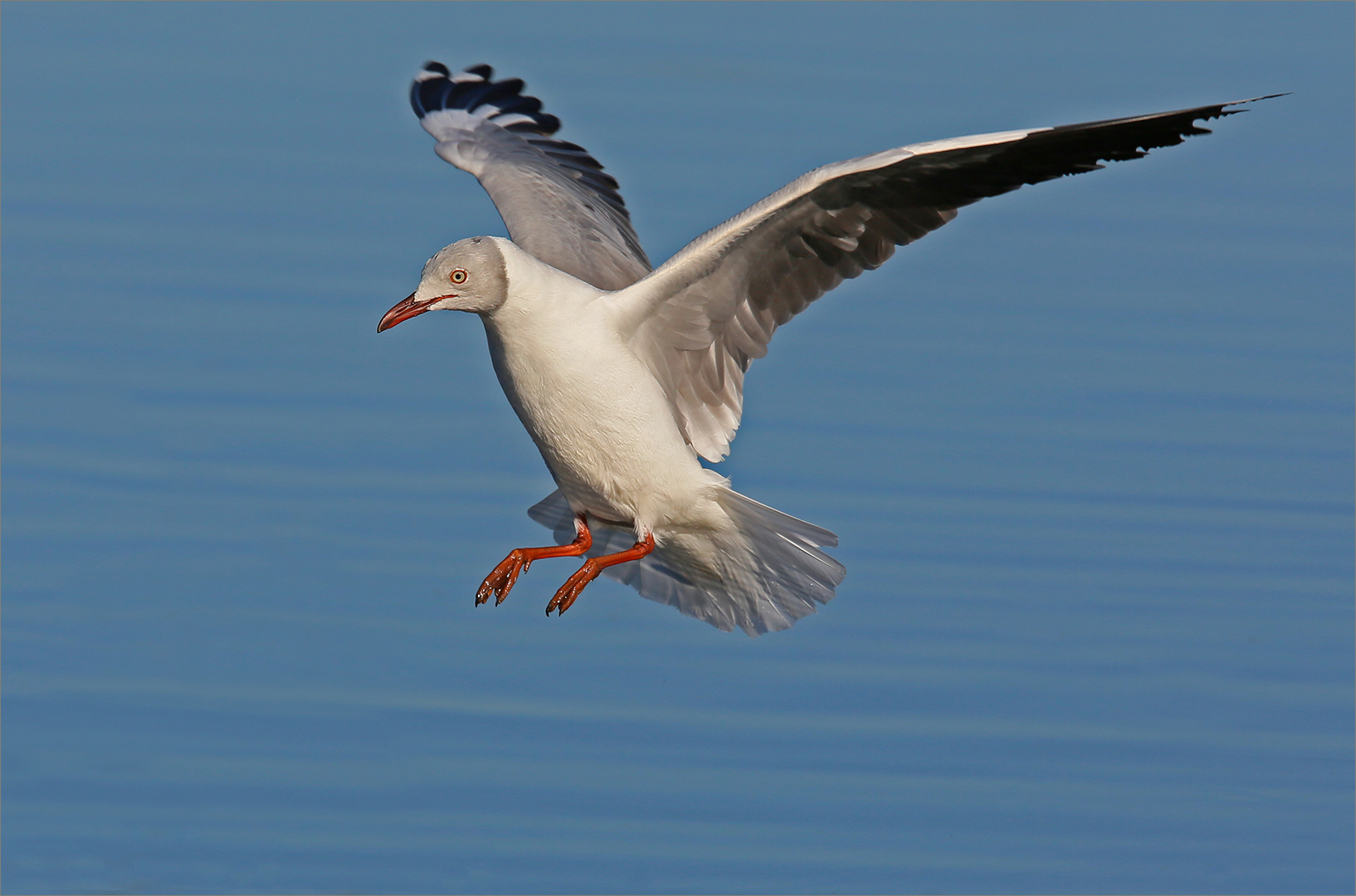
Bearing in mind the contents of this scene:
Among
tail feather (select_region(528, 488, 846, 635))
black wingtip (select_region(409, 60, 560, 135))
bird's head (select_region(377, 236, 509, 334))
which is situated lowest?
tail feather (select_region(528, 488, 846, 635))

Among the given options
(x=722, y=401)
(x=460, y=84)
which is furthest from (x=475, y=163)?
(x=722, y=401)

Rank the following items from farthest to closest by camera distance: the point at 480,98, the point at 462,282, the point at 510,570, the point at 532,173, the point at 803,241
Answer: the point at 480,98 → the point at 532,173 → the point at 510,570 → the point at 803,241 → the point at 462,282

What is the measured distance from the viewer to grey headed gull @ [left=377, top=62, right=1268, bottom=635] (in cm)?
628

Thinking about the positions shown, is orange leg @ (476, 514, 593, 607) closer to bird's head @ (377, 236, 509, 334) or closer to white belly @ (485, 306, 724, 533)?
white belly @ (485, 306, 724, 533)

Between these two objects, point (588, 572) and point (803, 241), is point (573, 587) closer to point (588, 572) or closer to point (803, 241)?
point (588, 572)

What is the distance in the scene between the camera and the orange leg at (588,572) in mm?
6831

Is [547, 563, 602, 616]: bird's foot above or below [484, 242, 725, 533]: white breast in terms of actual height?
below

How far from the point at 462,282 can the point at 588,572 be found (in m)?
1.27

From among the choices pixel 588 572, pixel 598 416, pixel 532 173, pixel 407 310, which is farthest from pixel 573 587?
pixel 532 173

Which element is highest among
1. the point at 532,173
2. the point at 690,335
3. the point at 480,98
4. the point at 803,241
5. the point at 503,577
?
the point at 480,98

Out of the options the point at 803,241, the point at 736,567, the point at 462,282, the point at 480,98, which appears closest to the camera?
the point at 462,282

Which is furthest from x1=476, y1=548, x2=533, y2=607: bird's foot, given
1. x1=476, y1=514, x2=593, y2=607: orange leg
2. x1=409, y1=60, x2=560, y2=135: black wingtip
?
x1=409, y1=60, x2=560, y2=135: black wingtip

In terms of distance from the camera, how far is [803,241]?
6672mm

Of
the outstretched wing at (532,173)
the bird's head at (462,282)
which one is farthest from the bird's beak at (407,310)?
the outstretched wing at (532,173)
